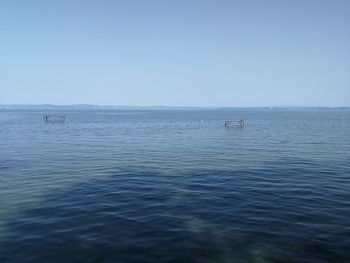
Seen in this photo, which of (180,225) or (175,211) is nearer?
(180,225)

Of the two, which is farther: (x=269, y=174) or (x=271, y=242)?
(x=269, y=174)

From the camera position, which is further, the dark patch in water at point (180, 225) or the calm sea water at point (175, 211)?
the calm sea water at point (175, 211)

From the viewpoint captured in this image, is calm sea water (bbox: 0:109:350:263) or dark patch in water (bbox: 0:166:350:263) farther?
calm sea water (bbox: 0:109:350:263)

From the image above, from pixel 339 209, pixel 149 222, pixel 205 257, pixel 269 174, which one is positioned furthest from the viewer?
pixel 269 174

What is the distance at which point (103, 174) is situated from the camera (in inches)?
1049

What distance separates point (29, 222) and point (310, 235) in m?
15.1

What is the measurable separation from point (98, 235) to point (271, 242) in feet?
27.8

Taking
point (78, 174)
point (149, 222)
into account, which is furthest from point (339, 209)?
point (78, 174)

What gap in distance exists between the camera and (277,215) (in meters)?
16.2

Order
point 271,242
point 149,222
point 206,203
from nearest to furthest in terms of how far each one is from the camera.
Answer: point 271,242, point 149,222, point 206,203

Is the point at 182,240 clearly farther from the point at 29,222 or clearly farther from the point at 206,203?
the point at 29,222

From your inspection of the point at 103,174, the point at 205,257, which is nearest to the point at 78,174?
the point at 103,174

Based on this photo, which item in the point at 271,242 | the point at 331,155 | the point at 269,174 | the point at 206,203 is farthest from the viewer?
the point at 331,155

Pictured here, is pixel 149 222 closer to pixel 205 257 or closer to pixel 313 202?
pixel 205 257
